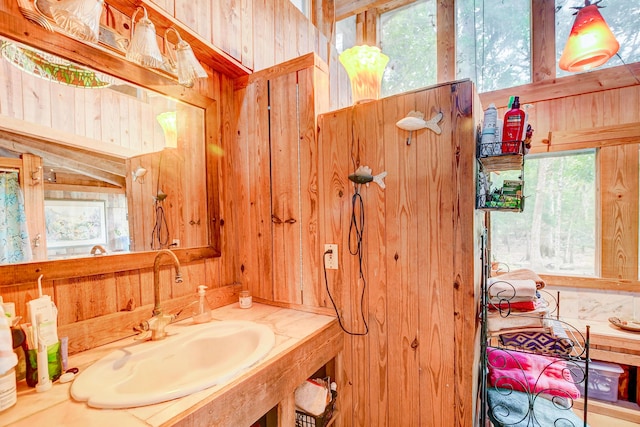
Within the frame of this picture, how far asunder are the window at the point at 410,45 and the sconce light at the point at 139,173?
2.52 m

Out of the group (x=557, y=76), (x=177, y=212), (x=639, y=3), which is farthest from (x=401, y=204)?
(x=639, y=3)

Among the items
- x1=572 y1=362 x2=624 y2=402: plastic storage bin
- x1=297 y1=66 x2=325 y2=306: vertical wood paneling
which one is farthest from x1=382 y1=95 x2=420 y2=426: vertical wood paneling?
x1=572 y1=362 x2=624 y2=402: plastic storage bin

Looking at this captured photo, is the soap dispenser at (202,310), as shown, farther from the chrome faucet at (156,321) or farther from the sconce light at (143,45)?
the sconce light at (143,45)

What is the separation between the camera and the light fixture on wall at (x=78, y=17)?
100 centimetres

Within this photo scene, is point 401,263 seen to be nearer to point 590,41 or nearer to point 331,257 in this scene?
point 331,257

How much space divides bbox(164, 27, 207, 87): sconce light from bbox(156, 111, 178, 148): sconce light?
0.19 metres

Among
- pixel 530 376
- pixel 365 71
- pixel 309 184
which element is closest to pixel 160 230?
pixel 309 184

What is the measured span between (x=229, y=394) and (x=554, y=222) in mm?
2935

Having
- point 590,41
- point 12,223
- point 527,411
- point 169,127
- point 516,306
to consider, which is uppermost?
point 590,41

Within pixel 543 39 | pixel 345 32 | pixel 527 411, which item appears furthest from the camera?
pixel 345 32

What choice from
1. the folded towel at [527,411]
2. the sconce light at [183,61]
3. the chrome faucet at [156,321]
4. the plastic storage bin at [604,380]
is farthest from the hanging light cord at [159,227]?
the plastic storage bin at [604,380]

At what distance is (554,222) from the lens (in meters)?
2.59

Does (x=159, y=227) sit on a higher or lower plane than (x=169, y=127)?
lower

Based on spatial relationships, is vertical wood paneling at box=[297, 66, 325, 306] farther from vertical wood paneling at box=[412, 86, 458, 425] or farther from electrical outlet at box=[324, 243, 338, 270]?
vertical wood paneling at box=[412, 86, 458, 425]
